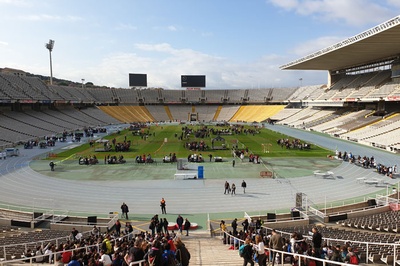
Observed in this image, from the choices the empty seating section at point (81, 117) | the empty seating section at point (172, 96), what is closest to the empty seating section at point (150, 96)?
the empty seating section at point (172, 96)

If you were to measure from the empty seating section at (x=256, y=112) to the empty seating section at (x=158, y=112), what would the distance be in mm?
18868

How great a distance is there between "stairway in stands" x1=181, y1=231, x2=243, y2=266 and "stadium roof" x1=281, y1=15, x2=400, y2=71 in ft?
105

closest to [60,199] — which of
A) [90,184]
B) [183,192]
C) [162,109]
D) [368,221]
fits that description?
[90,184]

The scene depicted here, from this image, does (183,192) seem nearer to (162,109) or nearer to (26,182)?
(26,182)

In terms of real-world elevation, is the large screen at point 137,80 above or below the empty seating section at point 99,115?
above

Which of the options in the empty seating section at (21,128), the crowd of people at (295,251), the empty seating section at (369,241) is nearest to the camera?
the crowd of people at (295,251)

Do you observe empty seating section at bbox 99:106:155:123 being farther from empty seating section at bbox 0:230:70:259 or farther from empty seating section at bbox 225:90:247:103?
empty seating section at bbox 0:230:70:259

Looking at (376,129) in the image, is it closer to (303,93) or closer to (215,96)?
(303,93)

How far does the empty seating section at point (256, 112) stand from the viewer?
276 ft

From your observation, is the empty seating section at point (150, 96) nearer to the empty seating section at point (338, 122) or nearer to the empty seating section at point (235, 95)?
the empty seating section at point (235, 95)

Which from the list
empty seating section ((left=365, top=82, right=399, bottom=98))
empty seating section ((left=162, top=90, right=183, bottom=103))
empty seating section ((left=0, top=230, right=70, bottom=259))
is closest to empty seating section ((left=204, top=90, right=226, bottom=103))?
empty seating section ((left=162, top=90, right=183, bottom=103))

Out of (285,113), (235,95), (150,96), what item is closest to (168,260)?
(285,113)

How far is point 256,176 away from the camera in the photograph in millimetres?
24766

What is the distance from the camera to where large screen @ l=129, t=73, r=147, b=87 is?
3819 inches
